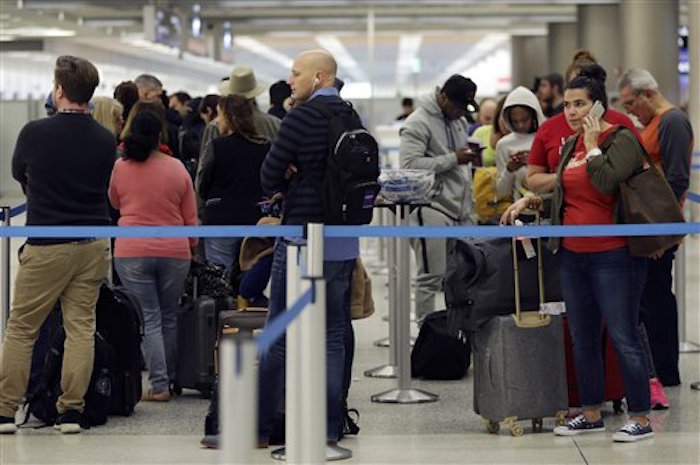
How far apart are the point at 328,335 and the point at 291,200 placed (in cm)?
54

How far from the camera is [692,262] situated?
15.2 metres

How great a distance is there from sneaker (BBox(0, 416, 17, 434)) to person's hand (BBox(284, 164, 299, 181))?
1772mm

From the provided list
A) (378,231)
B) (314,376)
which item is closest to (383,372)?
(378,231)

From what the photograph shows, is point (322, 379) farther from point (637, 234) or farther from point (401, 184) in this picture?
point (401, 184)

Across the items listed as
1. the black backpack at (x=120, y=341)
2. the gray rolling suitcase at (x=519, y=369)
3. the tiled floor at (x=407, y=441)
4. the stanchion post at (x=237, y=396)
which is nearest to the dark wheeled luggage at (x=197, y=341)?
the tiled floor at (x=407, y=441)

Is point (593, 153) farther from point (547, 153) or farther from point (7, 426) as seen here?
point (7, 426)

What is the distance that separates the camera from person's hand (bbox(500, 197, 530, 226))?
6.66 metres

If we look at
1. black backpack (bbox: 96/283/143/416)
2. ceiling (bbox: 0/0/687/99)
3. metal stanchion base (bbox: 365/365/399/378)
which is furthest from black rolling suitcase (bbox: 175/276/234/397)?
ceiling (bbox: 0/0/687/99)

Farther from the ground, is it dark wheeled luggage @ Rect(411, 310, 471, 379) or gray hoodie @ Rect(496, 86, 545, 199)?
gray hoodie @ Rect(496, 86, 545, 199)

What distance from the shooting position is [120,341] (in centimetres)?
720

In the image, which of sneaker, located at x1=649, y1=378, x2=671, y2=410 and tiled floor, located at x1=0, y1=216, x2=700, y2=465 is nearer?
tiled floor, located at x1=0, y1=216, x2=700, y2=465

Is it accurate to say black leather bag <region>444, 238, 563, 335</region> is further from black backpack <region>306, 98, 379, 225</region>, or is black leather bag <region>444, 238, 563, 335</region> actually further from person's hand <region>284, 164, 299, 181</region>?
person's hand <region>284, 164, 299, 181</region>

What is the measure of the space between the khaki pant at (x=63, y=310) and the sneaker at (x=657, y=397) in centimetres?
253

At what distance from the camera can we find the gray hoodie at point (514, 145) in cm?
811
